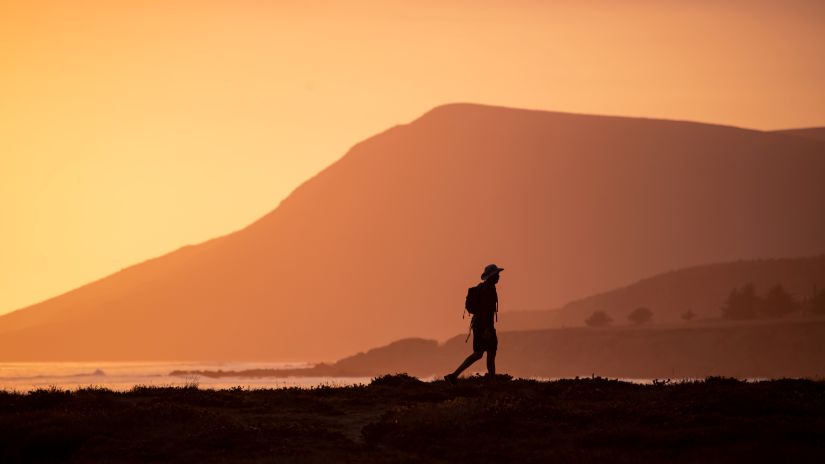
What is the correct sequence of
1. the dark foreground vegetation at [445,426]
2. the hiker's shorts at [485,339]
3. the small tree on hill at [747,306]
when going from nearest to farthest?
the dark foreground vegetation at [445,426]
the hiker's shorts at [485,339]
the small tree on hill at [747,306]

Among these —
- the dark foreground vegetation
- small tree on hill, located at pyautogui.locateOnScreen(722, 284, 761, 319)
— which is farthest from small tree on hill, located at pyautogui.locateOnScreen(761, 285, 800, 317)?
the dark foreground vegetation

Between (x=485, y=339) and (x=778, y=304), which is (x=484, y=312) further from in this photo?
(x=778, y=304)

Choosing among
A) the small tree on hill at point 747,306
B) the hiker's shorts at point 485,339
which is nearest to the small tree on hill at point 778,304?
the small tree on hill at point 747,306

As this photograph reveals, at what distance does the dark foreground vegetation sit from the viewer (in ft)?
88.7

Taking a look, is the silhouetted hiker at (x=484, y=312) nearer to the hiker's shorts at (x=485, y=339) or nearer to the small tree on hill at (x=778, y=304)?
the hiker's shorts at (x=485, y=339)

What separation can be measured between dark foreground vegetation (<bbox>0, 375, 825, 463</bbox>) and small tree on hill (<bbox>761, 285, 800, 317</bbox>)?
162254 millimetres

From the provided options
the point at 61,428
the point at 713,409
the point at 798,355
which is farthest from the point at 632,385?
the point at 798,355

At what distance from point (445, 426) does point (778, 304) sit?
17140 cm

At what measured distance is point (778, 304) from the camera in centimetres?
19150

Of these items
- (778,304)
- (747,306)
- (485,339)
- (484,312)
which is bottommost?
(485,339)

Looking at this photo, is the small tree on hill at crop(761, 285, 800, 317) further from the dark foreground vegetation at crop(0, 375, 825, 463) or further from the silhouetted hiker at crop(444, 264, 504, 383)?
the dark foreground vegetation at crop(0, 375, 825, 463)

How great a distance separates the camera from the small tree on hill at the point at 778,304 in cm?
19112

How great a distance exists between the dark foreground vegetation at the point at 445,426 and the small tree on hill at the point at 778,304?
162m

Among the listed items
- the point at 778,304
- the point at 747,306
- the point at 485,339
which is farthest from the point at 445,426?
the point at 747,306
